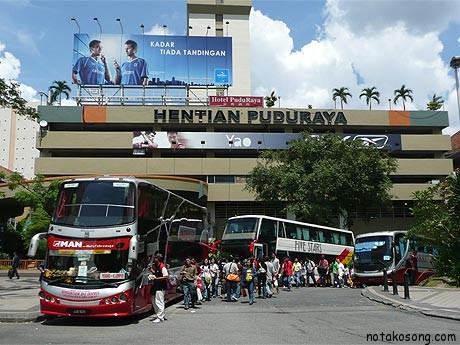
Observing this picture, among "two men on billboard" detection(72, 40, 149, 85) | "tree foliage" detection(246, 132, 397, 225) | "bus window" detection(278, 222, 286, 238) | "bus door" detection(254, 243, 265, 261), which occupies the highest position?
"two men on billboard" detection(72, 40, 149, 85)

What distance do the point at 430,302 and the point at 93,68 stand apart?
42.3 m

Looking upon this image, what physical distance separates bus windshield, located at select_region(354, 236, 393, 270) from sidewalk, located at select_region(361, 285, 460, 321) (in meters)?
6.26

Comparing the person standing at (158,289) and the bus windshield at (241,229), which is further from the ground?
the bus windshield at (241,229)

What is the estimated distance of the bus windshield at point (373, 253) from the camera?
2548 centimetres

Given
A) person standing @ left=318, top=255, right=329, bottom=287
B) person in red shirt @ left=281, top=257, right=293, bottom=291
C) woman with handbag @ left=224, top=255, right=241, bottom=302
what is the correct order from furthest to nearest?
1. person standing @ left=318, top=255, right=329, bottom=287
2. person in red shirt @ left=281, top=257, right=293, bottom=291
3. woman with handbag @ left=224, top=255, right=241, bottom=302

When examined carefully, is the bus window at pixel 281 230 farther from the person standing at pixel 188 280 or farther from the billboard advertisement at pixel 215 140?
the billboard advertisement at pixel 215 140

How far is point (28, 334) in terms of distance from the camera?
403 inches

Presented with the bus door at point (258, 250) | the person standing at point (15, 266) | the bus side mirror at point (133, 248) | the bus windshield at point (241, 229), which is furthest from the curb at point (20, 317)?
the person standing at point (15, 266)

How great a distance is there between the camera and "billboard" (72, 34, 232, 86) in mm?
48500

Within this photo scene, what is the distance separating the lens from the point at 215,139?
50094mm

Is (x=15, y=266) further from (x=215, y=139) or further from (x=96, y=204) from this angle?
(x=215, y=139)

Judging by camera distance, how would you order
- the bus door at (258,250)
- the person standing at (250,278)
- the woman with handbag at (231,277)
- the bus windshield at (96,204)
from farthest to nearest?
the bus door at (258,250)
the woman with handbag at (231,277)
the person standing at (250,278)
the bus windshield at (96,204)

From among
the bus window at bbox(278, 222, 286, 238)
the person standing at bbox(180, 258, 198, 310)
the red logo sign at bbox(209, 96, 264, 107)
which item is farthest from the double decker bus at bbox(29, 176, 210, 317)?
the red logo sign at bbox(209, 96, 264, 107)

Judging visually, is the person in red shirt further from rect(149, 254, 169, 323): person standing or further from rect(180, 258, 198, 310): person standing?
rect(149, 254, 169, 323): person standing
